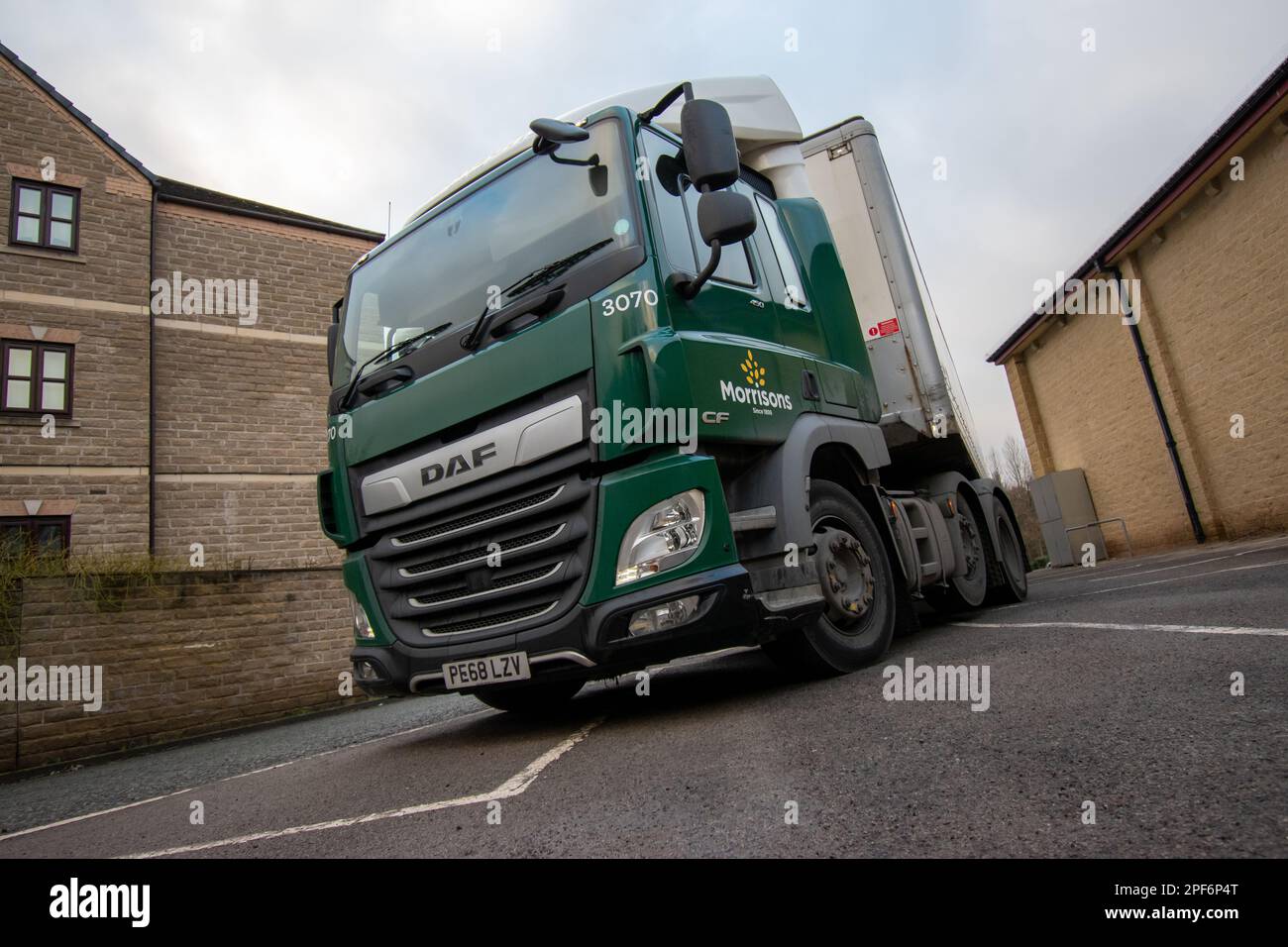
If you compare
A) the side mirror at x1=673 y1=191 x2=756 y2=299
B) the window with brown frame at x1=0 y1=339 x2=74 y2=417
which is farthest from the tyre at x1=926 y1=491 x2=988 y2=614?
the window with brown frame at x1=0 y1=339 x2=74 y2=417

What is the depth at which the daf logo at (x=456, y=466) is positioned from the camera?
364 centimetres

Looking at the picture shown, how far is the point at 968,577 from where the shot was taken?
21.6ft

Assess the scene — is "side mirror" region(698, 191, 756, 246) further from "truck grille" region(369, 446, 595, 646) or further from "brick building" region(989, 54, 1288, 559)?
"brick building" region(989, 54, 1288, 559)

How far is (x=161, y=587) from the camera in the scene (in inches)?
340

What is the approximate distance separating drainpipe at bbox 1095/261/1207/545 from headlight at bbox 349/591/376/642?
1675cm

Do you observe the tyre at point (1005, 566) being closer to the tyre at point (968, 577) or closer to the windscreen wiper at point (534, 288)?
the tyre at point (968, 577)

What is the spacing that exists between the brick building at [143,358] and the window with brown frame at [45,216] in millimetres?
26

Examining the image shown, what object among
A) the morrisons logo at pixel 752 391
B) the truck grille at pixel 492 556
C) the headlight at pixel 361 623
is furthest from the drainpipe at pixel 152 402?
the morrisons logo at pixel 752 391

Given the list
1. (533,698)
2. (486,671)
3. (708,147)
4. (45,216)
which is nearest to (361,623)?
(486,671)

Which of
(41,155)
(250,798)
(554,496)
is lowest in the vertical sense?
(250,798)

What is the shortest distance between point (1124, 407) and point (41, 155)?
74.9ft
